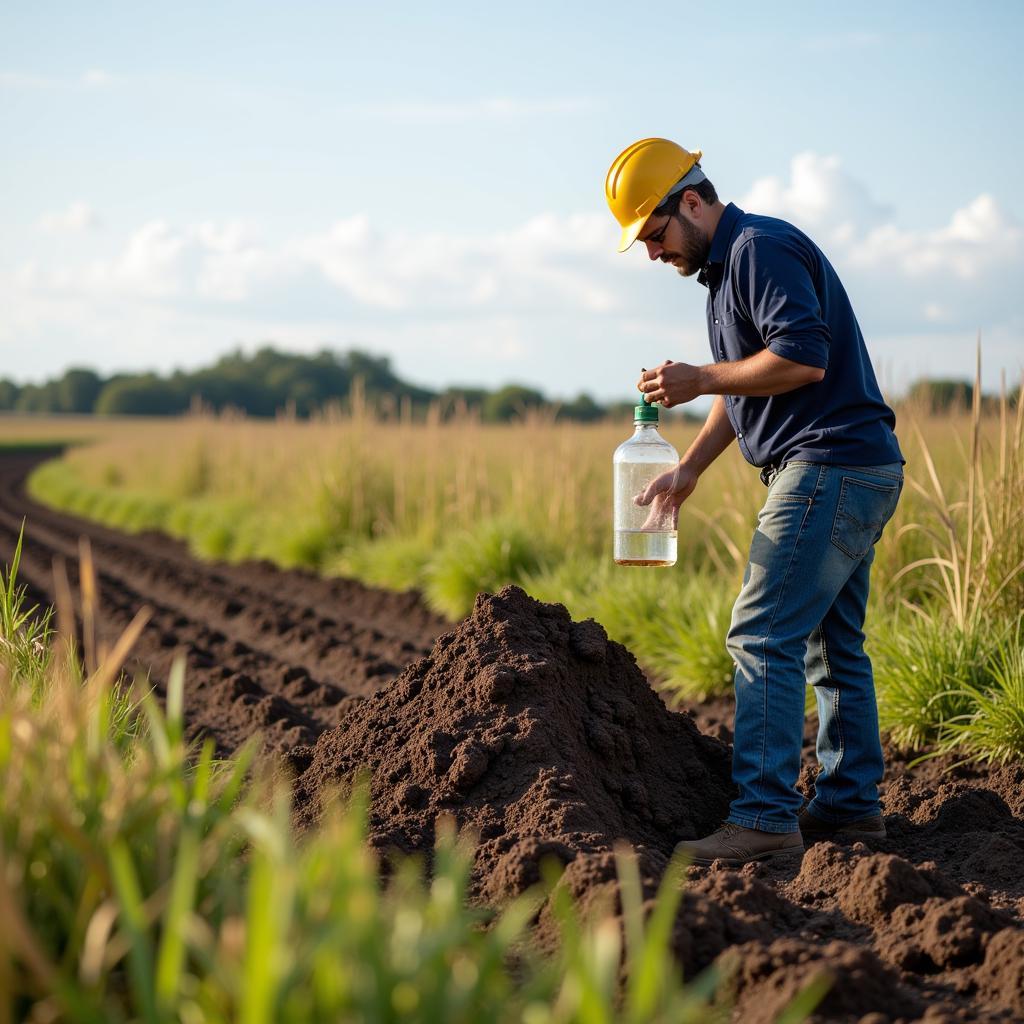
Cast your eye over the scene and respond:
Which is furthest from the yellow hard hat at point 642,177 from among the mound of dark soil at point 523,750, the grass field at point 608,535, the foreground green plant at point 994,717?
the foreground green plant at point 994,717

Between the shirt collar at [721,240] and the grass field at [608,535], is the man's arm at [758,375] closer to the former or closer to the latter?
the shirt collar at [721,240]

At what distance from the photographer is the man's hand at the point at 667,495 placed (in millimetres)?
4410

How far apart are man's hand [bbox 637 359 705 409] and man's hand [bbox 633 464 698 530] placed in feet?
1.46

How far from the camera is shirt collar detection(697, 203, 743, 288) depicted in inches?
158

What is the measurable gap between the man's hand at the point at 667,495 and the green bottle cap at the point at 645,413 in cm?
21

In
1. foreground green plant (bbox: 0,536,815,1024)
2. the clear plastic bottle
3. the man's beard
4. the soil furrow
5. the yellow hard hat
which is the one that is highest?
the yellow hard hat

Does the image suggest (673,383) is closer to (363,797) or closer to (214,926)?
(363,797)

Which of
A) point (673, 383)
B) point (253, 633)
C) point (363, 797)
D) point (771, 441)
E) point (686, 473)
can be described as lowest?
point (253, 633)

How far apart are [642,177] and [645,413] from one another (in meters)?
0.85

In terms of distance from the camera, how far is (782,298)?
3.75m

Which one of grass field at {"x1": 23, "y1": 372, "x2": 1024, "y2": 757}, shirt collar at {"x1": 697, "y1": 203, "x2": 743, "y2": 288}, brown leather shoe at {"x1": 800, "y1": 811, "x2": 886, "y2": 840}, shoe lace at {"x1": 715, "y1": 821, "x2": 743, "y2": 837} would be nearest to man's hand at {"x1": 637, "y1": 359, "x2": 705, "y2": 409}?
shirt collar at {"x1": 697, "y1": 203, "x2": 743, "y2": 288}

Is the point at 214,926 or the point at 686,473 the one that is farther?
the point at 686,473

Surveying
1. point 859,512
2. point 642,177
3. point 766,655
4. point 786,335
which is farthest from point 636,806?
point 642,177

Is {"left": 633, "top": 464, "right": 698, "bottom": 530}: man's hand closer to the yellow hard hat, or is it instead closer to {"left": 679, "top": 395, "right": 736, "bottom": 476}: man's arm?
{"left": 679, "top": 395, "right": 736, "bottom": 476}: man's arm
